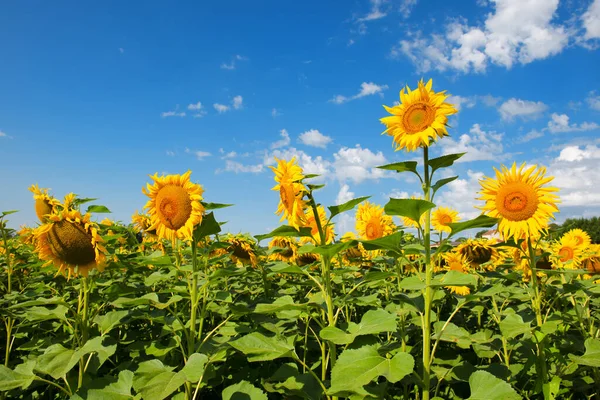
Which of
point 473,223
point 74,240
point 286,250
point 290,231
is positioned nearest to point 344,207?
point 290,231

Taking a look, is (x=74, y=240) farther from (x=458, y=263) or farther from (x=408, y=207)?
(x=458, y=263)

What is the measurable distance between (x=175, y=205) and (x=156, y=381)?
1.24m

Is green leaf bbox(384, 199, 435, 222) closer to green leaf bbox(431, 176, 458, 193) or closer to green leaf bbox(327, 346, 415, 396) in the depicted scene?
green leaf bbox(431, 176, 458, 193)

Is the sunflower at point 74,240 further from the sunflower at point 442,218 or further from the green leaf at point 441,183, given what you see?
the sunflower at point 442,218

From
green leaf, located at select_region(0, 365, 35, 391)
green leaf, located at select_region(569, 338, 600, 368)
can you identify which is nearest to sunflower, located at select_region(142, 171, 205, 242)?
green leaf, located at select_region(0, 365, 35, 391)

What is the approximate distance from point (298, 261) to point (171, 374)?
3.32 meters

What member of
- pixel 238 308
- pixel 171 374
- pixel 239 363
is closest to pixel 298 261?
pixel 239 363

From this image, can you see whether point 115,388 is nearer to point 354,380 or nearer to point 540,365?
point 354,380

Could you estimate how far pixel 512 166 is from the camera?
3.30 meters

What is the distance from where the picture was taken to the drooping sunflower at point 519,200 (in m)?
3.23

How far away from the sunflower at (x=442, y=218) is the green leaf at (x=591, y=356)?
2.65 meters

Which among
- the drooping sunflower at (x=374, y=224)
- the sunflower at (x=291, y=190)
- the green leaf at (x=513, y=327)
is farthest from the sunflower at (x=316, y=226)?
the green leaf at (x=513, y=327)

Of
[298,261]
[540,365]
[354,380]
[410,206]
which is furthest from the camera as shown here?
[298,261]

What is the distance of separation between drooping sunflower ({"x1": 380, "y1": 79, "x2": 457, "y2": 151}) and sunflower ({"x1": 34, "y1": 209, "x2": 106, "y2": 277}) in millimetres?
2336
